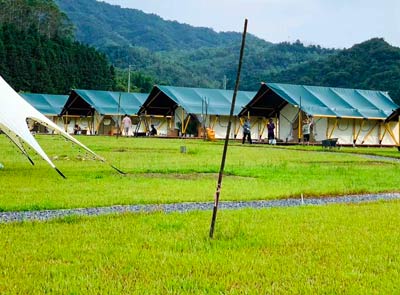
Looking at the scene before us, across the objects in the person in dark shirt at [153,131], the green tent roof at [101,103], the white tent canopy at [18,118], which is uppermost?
the green tent roof at [101,103]

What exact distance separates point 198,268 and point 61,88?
78657 millimetres

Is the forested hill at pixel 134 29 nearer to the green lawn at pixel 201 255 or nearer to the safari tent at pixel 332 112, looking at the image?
the safari tent at pixel 332 112

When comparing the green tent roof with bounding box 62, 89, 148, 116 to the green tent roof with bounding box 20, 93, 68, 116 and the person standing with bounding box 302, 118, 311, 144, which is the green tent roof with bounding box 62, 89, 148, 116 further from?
the person standing with bounding box 302, 118, 311, 144

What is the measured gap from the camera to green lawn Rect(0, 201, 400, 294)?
4.48m

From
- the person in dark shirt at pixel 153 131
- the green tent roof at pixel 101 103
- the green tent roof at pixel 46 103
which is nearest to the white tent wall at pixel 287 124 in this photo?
the person in dark shirt at pixel 153 131

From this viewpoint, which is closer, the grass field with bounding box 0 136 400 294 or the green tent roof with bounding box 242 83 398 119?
the grass field with bounding box 0 136 400 294

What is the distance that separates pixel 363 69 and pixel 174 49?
98.8 m

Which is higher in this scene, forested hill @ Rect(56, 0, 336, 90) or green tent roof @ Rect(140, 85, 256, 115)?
forested hill @ Rect(56, 0, 336, 90)

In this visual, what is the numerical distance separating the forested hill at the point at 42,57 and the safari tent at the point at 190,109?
30506mm

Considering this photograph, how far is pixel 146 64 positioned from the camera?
116 metres

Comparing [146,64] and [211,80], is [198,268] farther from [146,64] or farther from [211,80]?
[146,64]

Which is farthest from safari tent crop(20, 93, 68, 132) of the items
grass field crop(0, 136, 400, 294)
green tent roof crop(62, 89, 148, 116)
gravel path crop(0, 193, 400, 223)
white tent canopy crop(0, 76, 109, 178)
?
gravel path crop(0, 193, 400, 223)

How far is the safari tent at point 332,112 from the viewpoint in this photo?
37.8 metres

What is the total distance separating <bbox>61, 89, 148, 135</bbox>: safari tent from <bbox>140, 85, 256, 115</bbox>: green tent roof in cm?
322
